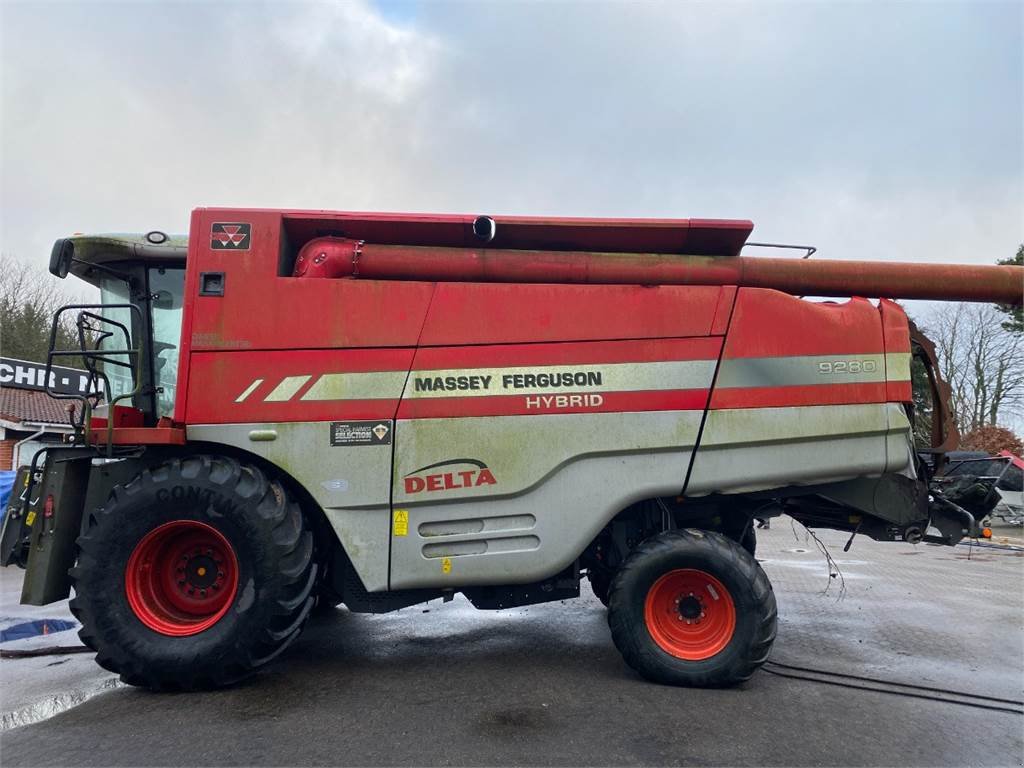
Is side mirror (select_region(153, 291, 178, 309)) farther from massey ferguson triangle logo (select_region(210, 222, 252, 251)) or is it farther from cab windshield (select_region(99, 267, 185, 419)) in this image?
massey ferguson triangle logo (select_region(210, 222, 252, 251))

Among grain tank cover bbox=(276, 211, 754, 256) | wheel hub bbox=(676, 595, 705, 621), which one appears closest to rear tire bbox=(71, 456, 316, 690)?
grain tank cover bbox=(276, 211, 754, 256)

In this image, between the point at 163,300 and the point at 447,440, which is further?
the point at 163,300

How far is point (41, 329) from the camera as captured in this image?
2558 centimetres

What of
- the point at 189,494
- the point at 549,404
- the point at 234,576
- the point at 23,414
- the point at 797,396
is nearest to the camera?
the point at 189,494

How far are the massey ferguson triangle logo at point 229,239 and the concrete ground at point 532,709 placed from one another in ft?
9.42

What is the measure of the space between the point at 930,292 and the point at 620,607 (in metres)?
3.37

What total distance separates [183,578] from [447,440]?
200 centimetres

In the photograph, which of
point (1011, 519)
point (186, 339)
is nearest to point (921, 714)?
point (186, 339)

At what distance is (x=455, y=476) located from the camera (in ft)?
14.8

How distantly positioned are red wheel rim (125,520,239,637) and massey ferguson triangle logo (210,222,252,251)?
184 centimetres

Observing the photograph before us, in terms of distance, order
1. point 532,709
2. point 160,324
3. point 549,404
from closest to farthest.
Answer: point 532,709
point 549,404
point 160,324

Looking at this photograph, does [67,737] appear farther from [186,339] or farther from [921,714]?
[921,714]

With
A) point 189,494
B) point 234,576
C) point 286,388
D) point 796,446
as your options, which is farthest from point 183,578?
point 796,446

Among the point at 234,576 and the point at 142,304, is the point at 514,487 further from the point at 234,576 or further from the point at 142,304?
the point at 142,304
